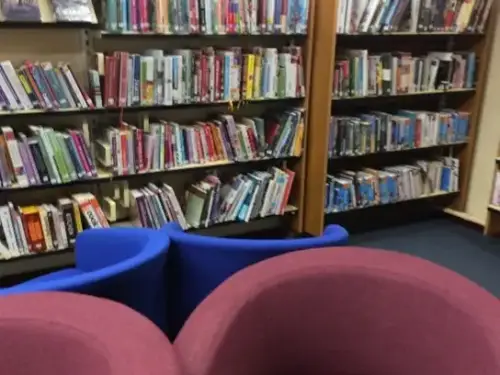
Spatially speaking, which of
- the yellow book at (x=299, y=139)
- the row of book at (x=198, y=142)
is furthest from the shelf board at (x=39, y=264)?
the yellow book at (x=299, y=139)

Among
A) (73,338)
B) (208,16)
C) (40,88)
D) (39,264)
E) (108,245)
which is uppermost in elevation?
(208,16)

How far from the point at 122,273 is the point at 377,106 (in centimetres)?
276

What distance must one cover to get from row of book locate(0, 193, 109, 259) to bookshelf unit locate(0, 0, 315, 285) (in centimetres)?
6

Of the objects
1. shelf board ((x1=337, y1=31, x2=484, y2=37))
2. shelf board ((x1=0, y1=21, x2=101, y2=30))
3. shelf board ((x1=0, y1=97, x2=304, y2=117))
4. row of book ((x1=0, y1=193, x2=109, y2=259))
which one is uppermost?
shelf board ((x1=337, y1=31, x2=484, y2=37))

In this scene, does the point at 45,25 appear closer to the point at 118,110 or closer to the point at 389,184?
the point at 118,110

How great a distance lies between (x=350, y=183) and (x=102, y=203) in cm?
155

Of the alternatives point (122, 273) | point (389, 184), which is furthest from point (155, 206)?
point (389, 184)

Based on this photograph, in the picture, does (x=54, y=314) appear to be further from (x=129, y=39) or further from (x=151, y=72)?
(x=129, y=39)

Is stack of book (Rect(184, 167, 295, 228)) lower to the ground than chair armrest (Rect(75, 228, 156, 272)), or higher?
lower

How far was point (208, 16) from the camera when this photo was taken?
290 centimetres

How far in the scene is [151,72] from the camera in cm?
283

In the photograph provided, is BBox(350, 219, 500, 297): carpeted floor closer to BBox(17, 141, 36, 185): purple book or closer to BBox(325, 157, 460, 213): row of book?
BBox(325, 157, 460, 213): row of book

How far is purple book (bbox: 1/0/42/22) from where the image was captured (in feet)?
8.04

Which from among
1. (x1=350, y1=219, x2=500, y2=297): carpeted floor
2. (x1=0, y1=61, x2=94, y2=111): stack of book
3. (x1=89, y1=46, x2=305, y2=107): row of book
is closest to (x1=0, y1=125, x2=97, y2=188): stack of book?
(x1=0, y1=61, x2=94, y2=111): stack of book
